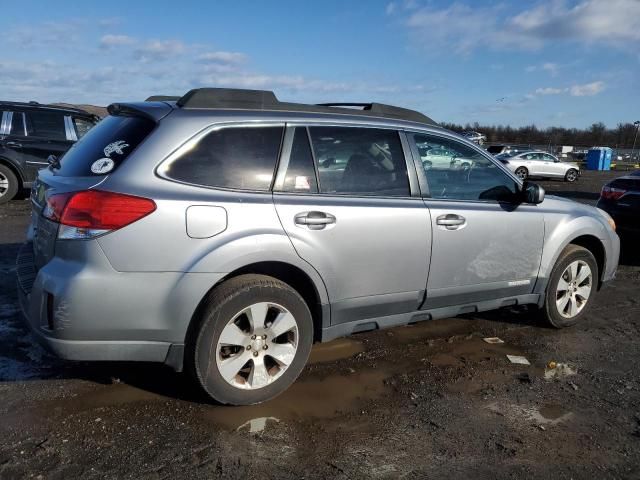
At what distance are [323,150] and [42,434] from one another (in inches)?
90.9

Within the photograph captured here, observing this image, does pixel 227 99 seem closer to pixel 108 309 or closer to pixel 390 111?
pixel 390 111

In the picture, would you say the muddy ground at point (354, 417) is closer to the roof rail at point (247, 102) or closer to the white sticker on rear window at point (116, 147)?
the white sticker on rear window at point (116, 147)

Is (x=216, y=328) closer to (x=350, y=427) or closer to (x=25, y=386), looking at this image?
(x=350, y=427)

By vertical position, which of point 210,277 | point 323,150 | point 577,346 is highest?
point 323,150

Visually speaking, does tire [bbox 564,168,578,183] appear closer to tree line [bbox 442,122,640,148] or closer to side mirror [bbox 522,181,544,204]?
side mirror [bbox 522,181,544,204]

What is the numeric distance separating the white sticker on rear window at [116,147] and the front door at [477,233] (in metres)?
1.98

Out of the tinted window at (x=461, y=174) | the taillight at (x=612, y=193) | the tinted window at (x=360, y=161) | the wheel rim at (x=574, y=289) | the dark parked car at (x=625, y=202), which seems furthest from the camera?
the taillight at (x=612, y=193)

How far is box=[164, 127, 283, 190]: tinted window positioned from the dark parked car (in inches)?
250

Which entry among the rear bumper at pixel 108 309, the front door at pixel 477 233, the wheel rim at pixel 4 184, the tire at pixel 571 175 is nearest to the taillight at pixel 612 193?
the front door at pixel 477 233

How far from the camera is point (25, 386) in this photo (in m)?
3.56

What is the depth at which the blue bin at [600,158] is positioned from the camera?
39375mm

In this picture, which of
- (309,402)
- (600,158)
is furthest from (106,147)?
(600,158)

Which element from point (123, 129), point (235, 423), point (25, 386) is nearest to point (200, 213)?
point (123, 129)

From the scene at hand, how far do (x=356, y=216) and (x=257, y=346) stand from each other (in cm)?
102
